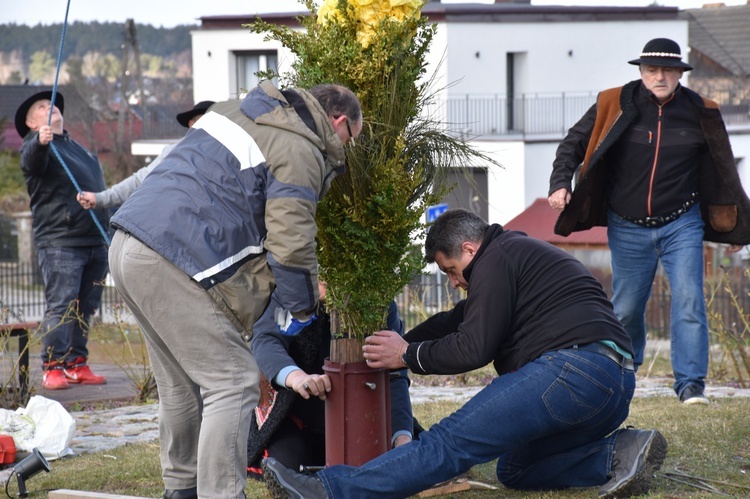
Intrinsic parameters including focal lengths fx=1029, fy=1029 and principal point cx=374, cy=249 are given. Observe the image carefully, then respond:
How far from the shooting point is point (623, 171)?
5.72m

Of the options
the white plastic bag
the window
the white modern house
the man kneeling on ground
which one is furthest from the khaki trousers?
the window

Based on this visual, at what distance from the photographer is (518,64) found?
29859mm

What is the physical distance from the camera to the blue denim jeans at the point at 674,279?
561cm

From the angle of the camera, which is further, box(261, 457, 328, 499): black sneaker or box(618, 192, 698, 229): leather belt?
box(618, 192, 698, 229): leather belt

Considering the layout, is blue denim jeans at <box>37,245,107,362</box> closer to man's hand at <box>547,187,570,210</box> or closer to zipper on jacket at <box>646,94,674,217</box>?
man's hand at <box>547,187,570,210</box>

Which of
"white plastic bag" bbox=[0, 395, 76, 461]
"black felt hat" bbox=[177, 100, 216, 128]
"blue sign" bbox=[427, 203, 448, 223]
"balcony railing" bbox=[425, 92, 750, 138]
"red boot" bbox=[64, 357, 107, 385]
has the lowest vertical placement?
"red boot" bbox=[64, 357, 107, 385]

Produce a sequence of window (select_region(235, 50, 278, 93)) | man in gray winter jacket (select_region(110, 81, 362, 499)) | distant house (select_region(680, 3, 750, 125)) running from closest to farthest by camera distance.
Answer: man in gray winter jacket (select_region(110, 81, 362, 499)) < window (select_region(235, 50, 278, 93)) < distant house (select_region(680, 3, 750, 125))

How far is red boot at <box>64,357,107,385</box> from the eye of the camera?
763cm

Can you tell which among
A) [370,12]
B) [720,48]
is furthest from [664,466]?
[720,48]

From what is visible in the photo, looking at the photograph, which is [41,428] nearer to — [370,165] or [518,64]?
[370,165]

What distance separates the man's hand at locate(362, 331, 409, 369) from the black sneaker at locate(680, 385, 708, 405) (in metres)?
2.45

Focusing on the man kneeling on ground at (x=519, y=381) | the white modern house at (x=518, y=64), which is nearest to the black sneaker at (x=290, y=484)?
the man kneeling on ground at (x=519, y=381)

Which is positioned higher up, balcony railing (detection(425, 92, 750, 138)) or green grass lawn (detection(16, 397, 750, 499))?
balcony railing (detection(425, 92, 750, 138))

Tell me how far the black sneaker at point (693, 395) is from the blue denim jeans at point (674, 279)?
30 millimetres
